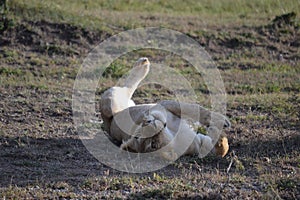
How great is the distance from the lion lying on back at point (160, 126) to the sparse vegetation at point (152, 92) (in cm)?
18

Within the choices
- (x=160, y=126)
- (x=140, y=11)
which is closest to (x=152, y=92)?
(x=160, y=126)

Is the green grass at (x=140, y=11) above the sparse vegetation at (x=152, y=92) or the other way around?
above

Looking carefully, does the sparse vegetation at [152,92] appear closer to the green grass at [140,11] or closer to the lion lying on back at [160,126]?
the green grass at [140,11]

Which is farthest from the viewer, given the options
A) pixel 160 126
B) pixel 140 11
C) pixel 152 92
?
pixel 140 11

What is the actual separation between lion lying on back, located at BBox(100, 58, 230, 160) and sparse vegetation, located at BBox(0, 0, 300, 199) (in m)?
0.18

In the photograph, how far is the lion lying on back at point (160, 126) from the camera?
21.0ft

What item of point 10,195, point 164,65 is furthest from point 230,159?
point 164,65

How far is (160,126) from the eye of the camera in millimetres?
6301

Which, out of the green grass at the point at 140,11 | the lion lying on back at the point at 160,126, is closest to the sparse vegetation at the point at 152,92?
the green grass at the point at 140,11

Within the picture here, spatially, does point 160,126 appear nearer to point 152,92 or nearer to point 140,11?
point 152,92

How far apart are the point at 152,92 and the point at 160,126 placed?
3.89m

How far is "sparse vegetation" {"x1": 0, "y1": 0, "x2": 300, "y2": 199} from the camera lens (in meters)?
5.67

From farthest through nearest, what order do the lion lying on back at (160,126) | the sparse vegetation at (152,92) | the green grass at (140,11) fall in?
the green grass at (140,11) → the lion lying on back at (160,126) → the sparse vegetation at (152,92)

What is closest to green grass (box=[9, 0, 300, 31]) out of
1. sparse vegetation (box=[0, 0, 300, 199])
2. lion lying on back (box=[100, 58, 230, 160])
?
sparse vegetation (box=[0, 0, 300, 199])
